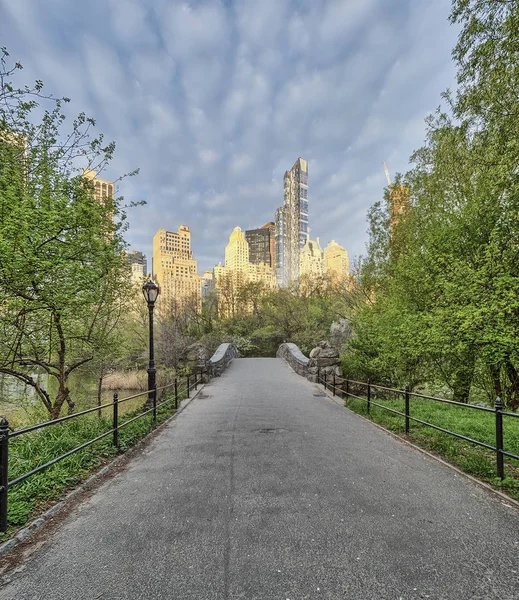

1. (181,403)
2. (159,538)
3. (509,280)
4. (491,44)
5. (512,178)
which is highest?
(491,44)

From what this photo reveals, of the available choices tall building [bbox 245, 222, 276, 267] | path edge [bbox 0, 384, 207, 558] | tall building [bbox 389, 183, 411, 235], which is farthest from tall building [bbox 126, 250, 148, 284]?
tall building [bbox 245, 222, 276, 267]

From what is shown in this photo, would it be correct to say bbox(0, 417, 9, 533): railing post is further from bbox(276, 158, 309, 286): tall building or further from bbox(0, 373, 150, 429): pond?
bbox(276, 158, 309, 286): tall building

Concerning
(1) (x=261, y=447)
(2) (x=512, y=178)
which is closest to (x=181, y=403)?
(1) (x=261, y=447)

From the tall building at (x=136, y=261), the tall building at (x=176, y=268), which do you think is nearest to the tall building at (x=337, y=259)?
the tall building at (x=176, y=268)

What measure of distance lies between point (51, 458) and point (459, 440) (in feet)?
20.6

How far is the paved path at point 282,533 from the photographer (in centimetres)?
201

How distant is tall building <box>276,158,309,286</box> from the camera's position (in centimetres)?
14150

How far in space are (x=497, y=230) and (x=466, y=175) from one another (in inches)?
162

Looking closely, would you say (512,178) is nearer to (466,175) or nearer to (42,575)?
(466,175)

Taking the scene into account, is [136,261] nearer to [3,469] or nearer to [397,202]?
[3,469]

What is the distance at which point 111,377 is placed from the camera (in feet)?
63.5

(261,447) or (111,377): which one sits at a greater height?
(261,447)

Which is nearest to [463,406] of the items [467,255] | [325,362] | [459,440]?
[459,440]

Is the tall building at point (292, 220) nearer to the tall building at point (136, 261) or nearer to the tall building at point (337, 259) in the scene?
the tall building at point (337, 259)
